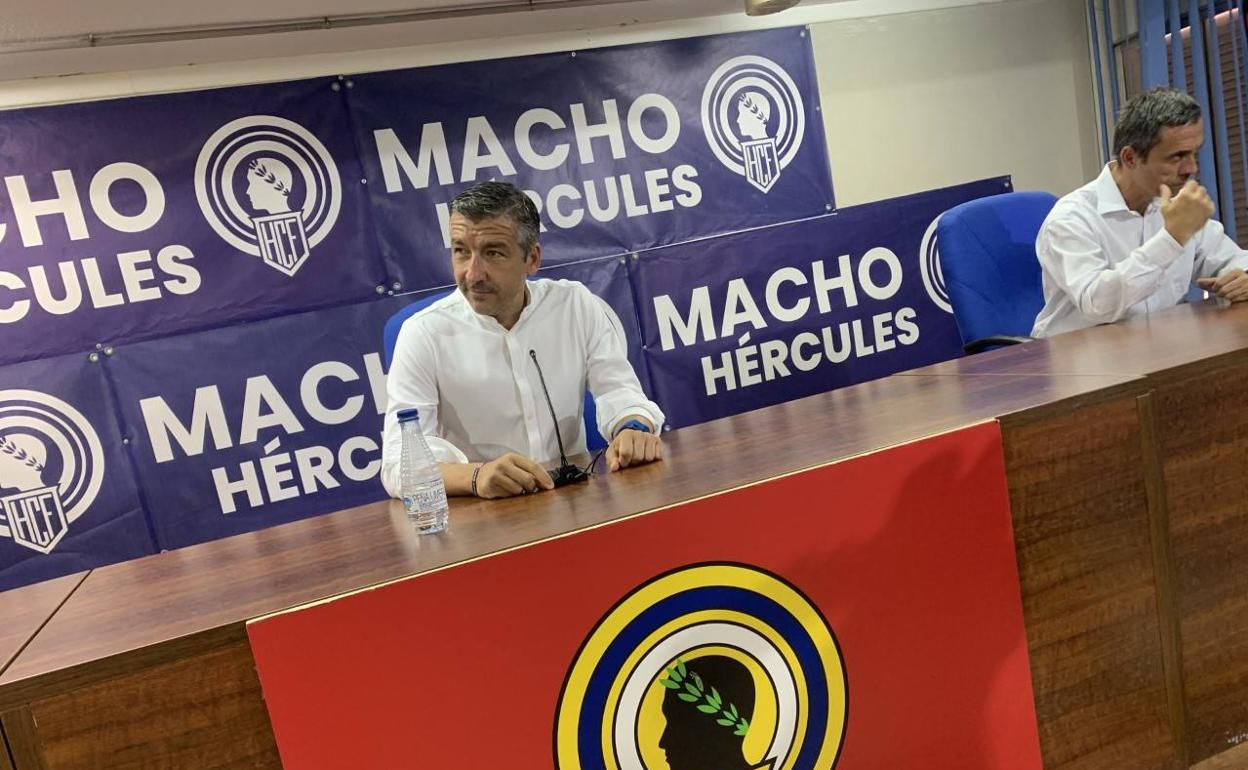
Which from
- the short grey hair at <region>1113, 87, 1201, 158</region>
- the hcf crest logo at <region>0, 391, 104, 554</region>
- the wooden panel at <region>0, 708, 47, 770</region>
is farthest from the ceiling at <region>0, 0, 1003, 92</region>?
the wooden panel at <region>0, 708, 47, 770</region>

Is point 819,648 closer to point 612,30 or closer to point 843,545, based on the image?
point 843,545

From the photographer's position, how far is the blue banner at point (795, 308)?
10.7 ft

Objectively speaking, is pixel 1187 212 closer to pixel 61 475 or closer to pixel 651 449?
pixel 651 449

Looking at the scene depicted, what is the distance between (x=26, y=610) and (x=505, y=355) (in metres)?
1.04

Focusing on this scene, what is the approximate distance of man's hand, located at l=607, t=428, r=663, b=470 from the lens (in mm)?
1420

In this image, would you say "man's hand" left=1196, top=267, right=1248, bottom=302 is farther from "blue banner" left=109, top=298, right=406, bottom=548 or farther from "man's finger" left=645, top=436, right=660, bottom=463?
"blue banner" left=109, top=298, right=406, bottom=548

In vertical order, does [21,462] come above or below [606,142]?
below

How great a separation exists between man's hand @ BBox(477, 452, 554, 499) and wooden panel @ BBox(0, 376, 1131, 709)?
1.1 inches

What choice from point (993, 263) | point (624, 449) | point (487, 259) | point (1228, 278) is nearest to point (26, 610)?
point (624, 449)

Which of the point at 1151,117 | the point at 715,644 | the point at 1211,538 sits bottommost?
the point at 1211,538

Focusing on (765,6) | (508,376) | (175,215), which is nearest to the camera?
(508,376)

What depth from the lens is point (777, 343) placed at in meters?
3.39

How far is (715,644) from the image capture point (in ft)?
3.44

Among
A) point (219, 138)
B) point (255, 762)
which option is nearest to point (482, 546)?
point (255, 762)
